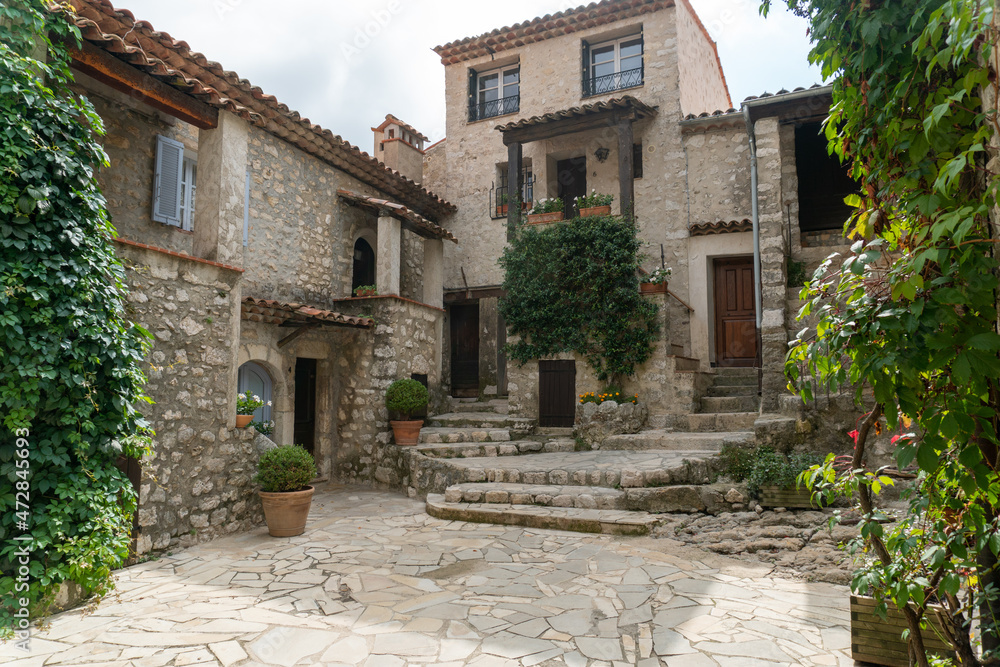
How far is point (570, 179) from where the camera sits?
1362 cm

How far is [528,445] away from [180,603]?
6.05m

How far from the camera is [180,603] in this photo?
453 centimetres

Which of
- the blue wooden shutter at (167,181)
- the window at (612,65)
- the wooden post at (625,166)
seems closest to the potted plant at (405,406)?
the blue wooden shutter at (167,181)

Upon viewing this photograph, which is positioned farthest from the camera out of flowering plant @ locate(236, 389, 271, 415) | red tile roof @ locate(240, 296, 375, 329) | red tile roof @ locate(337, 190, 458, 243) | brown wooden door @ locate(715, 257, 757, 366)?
brown wooden door @ locate(715, 257, 757, 366)

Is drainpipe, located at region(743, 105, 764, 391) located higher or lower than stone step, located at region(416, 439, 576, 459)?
higher

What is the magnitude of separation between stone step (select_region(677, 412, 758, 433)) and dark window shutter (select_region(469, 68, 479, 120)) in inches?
358

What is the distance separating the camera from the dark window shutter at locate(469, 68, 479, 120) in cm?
1438

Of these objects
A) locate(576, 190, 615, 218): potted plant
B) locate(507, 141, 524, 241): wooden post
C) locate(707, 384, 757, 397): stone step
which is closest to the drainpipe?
locate(707, 384, 757, 397): stone step

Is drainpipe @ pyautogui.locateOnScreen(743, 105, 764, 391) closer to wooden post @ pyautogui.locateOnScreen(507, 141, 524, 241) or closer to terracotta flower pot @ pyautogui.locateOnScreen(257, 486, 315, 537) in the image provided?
wooden post @ pyautogui.locateOnScreen(507, 141, 524, 241)

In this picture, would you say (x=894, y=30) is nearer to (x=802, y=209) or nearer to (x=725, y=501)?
(x=725, y=501)

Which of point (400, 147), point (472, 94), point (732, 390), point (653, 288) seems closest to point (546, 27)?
point (472, 94)

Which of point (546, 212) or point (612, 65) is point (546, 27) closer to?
point (612, 65)

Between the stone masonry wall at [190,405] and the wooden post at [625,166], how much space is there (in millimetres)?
7309

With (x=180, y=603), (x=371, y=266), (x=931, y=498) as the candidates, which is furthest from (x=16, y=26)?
(x=371, y=266)
